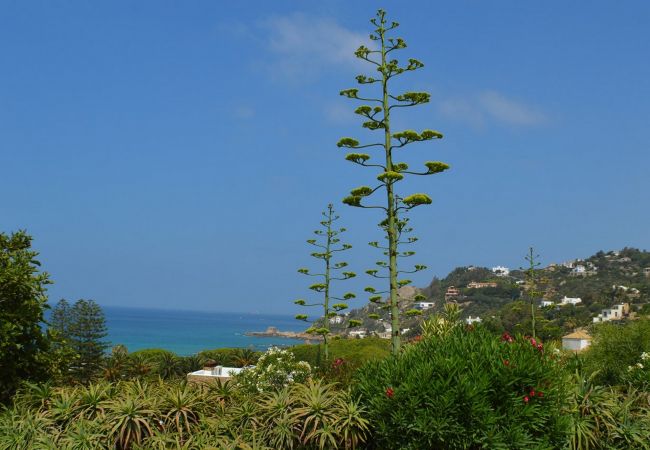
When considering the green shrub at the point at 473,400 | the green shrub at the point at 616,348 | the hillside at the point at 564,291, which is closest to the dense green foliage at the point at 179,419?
the green shrub at the point at 473,400

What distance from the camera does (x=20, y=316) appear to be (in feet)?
43.0

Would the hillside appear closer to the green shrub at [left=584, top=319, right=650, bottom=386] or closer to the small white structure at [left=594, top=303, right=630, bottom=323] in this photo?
the small white structure at [left=594, top=303, right=630, bottom=323]

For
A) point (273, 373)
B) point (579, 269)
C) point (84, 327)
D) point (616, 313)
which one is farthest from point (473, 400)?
point (579, 269)

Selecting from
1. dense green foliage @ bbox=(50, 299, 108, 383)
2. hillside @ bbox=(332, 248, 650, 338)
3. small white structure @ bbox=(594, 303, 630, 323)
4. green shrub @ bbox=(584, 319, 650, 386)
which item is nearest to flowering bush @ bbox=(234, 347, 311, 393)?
green shrub @ bbox=(584, 319, 650, 386)

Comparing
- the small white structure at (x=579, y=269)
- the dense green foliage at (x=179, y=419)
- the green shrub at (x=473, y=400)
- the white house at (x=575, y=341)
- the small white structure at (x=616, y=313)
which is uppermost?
the small white structure at (x=579, y=269)

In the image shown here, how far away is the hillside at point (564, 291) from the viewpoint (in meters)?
78.7

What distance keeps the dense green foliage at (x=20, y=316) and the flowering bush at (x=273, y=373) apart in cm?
654

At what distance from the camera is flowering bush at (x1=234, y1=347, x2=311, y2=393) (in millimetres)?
19297

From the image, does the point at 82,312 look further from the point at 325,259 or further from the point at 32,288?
the point at 32,288

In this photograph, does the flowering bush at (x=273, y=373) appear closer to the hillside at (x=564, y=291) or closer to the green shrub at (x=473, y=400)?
the green shrub at (x=473, y=400)

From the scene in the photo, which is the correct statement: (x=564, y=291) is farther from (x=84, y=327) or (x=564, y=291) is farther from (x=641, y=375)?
(x=641, y=375)

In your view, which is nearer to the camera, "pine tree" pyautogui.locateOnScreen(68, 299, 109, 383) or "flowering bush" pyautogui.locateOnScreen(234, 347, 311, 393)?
"flowering bush" pyautogui.locateOnScreen(234, 347, 311, 393)

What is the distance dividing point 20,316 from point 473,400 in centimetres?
936

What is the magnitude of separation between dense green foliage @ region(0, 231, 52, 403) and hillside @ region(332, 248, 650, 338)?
58.9m
